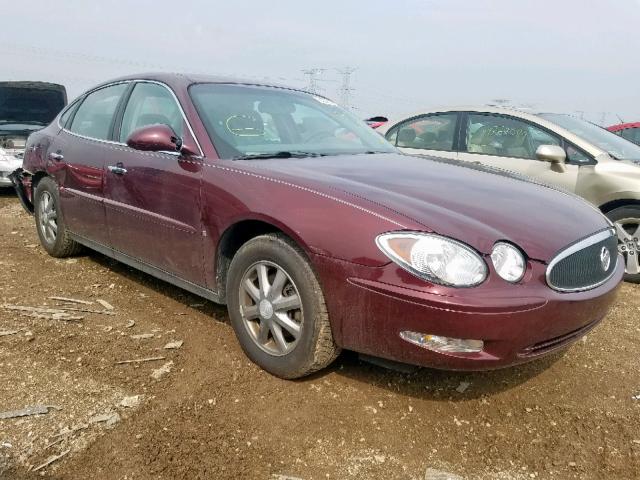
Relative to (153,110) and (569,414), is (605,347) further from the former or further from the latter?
(153,110)

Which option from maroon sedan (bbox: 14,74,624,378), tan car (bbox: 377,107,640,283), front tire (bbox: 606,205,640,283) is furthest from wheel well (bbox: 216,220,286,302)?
front tire (bbox: 606,205,640,283)

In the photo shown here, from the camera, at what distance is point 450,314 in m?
2.15

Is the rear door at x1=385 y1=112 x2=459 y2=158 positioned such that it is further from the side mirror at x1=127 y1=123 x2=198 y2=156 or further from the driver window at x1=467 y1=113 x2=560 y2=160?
the side mirror at x1=127 y1=123 x2=198 y2=156

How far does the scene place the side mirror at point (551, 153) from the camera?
4.94 meters

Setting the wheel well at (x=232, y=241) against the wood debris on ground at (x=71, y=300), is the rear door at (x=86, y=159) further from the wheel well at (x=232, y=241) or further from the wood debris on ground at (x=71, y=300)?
the wheel well at (x=232, y=241)

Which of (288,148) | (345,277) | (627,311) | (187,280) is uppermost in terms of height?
(288,148)

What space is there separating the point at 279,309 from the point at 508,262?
1.09 metres

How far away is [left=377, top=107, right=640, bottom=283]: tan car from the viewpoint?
4.84m

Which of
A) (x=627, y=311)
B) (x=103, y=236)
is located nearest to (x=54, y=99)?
(x=103, y=236)

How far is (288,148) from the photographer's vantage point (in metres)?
3.27

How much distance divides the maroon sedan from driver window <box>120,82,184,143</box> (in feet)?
0.05

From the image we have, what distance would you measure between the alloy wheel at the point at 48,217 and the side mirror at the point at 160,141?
189 centimetres

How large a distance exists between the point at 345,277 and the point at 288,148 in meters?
1.20

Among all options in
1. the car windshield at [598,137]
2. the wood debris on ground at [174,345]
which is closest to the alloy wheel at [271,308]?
the wood debris on ground at [174,345]
